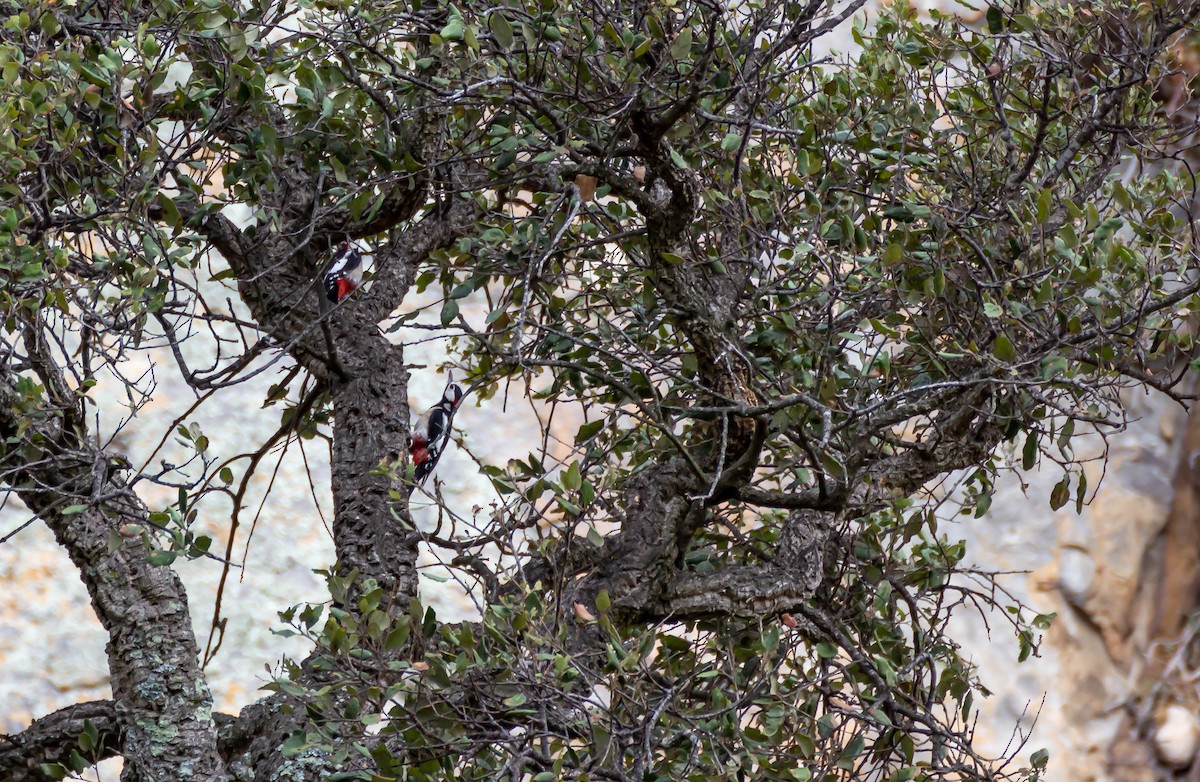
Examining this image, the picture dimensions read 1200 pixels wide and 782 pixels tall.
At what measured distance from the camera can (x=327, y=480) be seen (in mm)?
7301

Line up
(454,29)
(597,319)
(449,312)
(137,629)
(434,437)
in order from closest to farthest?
(454,29)
(449,312)
(137,629)
(597,319)
(434,437)

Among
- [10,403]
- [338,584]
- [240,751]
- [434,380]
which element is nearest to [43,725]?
[240,751]

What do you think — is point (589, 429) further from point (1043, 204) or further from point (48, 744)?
point (48, 744)

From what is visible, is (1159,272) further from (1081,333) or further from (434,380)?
(434,380)

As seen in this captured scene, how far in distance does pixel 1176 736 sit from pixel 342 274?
551 cm

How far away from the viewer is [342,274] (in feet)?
10.8

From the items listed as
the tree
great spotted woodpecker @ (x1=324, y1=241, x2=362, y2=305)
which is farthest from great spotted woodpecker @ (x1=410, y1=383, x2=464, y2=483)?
the tree

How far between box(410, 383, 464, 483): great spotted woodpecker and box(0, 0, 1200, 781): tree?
0.64m

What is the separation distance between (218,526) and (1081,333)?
596cm

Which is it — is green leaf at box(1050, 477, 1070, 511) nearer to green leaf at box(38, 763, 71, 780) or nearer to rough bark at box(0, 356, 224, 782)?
rough bark at box(0, 356, 224, 782)

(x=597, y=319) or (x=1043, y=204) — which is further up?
(x=597, y=319)

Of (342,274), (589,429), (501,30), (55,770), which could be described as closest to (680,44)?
(501,30)

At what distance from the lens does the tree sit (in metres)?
1.94

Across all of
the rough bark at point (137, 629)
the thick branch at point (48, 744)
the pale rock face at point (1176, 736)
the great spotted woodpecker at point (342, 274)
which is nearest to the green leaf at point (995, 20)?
the great spotted woodpecker at point (342, 274)
